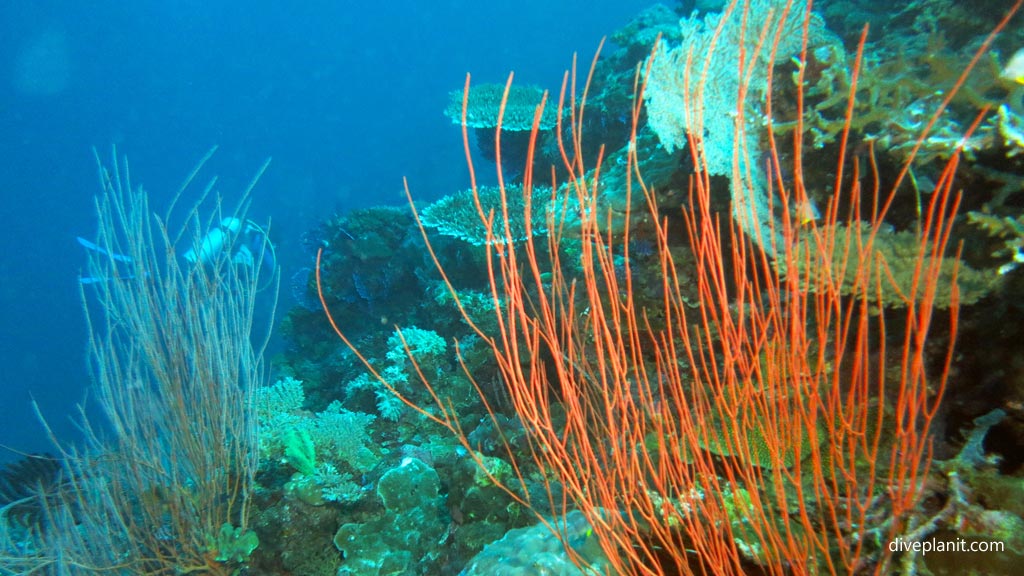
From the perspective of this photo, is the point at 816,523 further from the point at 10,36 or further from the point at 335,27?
the point at 335,27

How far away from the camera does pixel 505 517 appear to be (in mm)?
3484

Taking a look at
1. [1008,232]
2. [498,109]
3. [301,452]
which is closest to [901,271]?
[1008,232]

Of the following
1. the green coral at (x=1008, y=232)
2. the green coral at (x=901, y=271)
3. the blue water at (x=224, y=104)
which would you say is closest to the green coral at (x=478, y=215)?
the green coral at (x=901, y=271)

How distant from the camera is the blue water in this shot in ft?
126

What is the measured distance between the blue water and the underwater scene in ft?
77.6

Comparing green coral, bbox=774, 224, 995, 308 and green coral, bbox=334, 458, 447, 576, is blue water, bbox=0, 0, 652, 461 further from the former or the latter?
green coral, bbox=774, 224, 995, 308

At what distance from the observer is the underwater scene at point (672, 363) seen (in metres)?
1.46

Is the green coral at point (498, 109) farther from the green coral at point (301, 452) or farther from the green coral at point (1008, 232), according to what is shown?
the green coral at point (1008, 232)

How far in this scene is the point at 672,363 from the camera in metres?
1.63

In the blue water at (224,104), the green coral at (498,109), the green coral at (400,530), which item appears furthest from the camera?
the blue water at (224,104)

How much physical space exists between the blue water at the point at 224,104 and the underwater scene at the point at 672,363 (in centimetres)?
2365

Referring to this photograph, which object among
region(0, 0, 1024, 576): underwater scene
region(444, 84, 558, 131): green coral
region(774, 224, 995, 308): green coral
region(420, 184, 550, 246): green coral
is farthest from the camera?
region(444, 84, 558, 131): green coral

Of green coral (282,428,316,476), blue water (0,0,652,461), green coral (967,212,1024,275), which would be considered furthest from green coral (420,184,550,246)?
blue water (0,0,652,461)

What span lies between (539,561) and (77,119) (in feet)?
301
